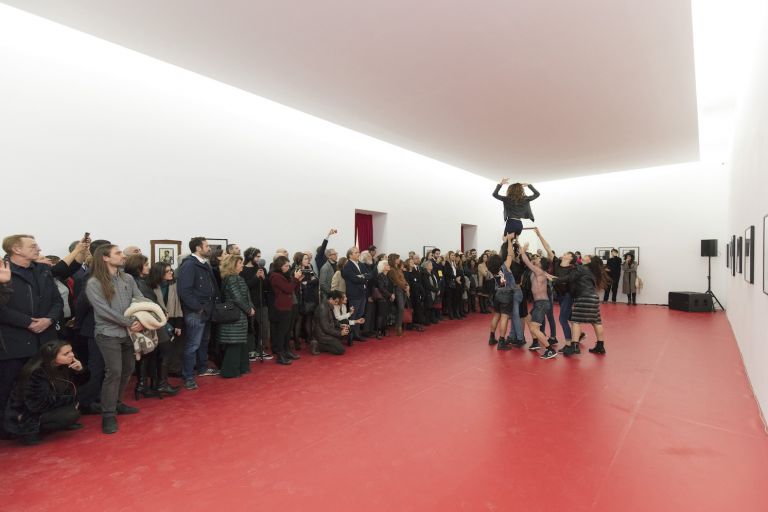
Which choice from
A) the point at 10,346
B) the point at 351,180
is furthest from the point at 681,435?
the point at 351,180

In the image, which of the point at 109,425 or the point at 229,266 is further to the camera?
the point at 229,266

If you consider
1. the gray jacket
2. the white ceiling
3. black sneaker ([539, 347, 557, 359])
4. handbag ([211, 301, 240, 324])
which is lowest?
black sneaker ([539, 347, 557, 359])

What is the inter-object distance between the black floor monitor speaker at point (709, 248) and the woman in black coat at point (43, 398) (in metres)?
15.8

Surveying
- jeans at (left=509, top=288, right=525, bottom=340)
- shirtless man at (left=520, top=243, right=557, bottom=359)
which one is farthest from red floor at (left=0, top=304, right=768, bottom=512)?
jeans at (left=509, top=288, right=525, bottom=340)

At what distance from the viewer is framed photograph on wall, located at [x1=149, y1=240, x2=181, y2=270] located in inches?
245

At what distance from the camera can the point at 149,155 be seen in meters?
6.24

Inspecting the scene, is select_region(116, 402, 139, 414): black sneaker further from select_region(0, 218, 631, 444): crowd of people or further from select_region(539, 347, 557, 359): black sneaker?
select_region(539, 347, 557, 359): black sneaker

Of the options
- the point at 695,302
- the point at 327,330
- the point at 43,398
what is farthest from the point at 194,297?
the point at 695,302

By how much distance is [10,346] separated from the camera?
3582 mm

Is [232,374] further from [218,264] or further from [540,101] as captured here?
[540,101]

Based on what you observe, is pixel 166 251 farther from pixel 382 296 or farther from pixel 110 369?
pixel 382 296

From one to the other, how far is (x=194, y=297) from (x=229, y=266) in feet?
2.31

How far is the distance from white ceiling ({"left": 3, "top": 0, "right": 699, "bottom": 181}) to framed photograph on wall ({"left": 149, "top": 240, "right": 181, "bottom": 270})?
9.03 ft

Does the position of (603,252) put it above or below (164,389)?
above
